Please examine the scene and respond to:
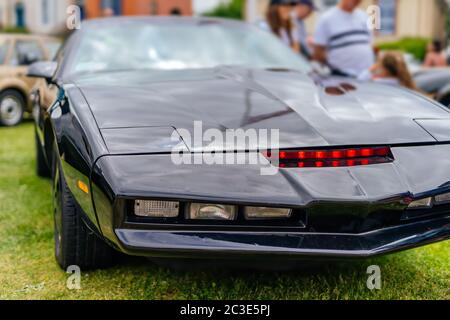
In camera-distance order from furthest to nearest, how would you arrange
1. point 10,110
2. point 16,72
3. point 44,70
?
point 16,72, point 10,110, point 44,70

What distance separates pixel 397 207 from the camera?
6.86ft

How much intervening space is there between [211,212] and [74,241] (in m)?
0.73

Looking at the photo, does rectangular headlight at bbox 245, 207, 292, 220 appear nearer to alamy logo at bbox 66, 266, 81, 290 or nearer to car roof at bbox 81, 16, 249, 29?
alamy logo at bbox 66, 266, 81, 290

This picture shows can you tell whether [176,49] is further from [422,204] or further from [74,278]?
[422,204]

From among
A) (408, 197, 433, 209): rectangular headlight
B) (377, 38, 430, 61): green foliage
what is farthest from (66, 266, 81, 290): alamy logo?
(377, 38, 430, 61): green foliage

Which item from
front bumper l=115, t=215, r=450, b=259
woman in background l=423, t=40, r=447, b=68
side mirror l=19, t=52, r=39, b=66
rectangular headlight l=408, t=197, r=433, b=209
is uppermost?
rectangular headlight l=408, t=197, r=433, b=209

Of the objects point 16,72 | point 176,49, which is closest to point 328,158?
point 176,49

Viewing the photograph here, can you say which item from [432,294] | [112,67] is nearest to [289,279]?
[432,294]

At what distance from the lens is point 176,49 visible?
361cm

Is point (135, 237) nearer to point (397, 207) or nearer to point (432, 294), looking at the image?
point (397, 207)

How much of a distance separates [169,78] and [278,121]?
0.85 metres

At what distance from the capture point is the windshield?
341cm

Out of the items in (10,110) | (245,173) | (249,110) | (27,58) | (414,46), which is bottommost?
(414,46)

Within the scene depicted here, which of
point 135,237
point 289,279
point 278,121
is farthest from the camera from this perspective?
point 289,279
